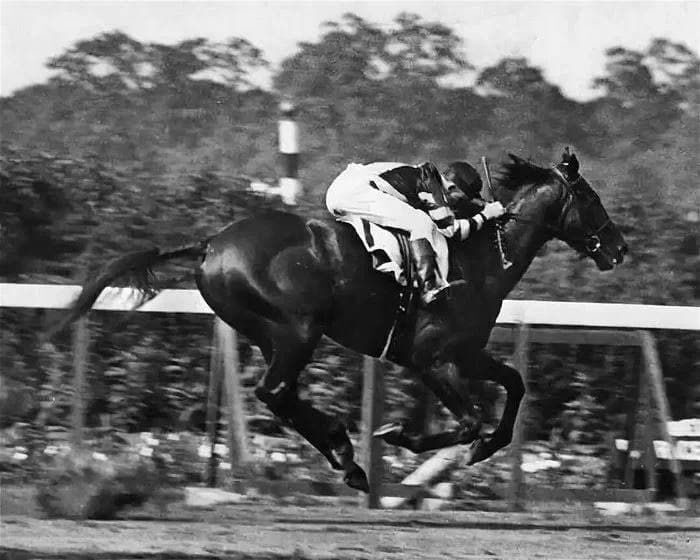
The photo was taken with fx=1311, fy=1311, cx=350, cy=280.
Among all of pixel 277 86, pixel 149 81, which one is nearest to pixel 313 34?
pixel 277 86

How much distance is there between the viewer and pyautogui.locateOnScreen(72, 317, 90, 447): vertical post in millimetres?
5613

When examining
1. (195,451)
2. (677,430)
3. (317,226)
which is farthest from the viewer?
(677,430)

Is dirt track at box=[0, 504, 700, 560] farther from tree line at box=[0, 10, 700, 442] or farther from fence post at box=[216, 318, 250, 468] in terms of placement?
tree line at box=[0, 10, 700, 442]

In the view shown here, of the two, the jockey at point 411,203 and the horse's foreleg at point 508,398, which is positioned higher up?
the jockey at point 411,203

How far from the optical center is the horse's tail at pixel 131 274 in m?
4.89

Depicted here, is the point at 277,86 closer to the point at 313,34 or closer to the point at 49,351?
the point at 313,34

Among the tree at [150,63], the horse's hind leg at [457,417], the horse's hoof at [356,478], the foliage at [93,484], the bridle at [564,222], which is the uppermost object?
the tree at [150,63]

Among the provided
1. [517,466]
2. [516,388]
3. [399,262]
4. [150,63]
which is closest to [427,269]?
[399,262]

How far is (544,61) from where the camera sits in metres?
6.54

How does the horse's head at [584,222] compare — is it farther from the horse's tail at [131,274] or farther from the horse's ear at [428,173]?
the horse's tail at [131,274]

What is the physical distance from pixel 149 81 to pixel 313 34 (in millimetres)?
828

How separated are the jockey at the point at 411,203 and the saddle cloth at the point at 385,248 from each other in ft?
0.08

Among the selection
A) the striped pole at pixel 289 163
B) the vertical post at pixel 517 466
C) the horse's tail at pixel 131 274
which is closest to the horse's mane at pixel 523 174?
the vertical post at pixel 517 466

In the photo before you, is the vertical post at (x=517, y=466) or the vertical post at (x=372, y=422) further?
the vertical post at (x=517, y=466)
